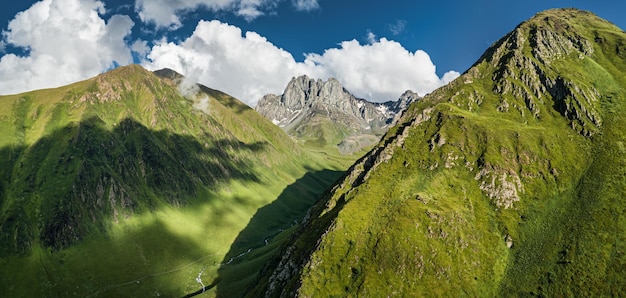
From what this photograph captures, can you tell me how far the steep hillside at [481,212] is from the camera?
367ft

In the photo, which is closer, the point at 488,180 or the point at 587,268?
the point at 587,268

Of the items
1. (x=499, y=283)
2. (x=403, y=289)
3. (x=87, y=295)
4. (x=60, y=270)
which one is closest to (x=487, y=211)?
(x=499, y=283)

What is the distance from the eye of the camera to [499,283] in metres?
113

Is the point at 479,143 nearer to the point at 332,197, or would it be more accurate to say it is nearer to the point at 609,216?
the point at 609,216

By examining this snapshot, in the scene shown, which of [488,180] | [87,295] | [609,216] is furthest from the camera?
[87,295]

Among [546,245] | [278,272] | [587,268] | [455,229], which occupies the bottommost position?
[587,268]

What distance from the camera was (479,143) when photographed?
532 feet

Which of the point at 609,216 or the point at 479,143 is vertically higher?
the point at 479,143

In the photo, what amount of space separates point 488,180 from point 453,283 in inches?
2067

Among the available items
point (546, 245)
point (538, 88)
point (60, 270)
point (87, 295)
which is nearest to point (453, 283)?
point (546, 245)

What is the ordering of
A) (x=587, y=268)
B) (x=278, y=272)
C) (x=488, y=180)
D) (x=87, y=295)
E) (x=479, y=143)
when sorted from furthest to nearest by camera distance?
(x=87, y=295) < (x=479, y=143) < (x=488, y=180) < (x=278, y=272) < (x=587, y=268)

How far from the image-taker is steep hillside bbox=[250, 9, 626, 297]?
11188 cm

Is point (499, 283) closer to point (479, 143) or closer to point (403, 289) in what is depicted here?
point (403, 289)

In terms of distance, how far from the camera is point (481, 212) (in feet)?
453
